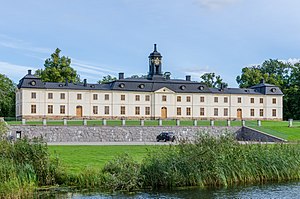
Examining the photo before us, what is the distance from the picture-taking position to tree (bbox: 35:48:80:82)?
56.3 m

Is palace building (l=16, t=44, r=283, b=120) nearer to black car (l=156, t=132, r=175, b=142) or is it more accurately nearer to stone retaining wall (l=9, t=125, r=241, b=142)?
stone retaining wall (l=9, t=125, r=241, b=142)

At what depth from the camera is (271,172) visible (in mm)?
16562

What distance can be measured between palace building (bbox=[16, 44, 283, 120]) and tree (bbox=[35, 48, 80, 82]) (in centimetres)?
342

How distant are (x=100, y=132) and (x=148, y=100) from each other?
1706 centimetres

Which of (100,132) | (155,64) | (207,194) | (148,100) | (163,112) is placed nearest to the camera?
(207,194)

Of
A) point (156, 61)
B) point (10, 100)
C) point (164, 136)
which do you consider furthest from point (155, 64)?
point (164, 136)

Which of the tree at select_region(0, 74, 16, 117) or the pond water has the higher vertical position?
the tree at select_region(0, 74, 16, 117)

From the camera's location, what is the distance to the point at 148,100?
5556 centimetres

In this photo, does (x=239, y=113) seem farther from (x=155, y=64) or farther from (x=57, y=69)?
(x=57, y=69)

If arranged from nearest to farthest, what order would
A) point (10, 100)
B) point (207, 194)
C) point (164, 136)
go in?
1. point (207, 194)
2. point (164, 136)
3. point (10, 100)

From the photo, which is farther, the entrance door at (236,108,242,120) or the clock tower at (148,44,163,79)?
the clock tower at (148,44,163,79)

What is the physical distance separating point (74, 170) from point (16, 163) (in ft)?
7.26

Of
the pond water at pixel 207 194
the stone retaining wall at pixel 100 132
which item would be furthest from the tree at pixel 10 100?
the pond water at pixel 207 194

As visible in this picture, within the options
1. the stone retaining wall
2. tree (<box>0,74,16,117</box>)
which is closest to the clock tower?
tree (<box>0,74,16,117</box>)
